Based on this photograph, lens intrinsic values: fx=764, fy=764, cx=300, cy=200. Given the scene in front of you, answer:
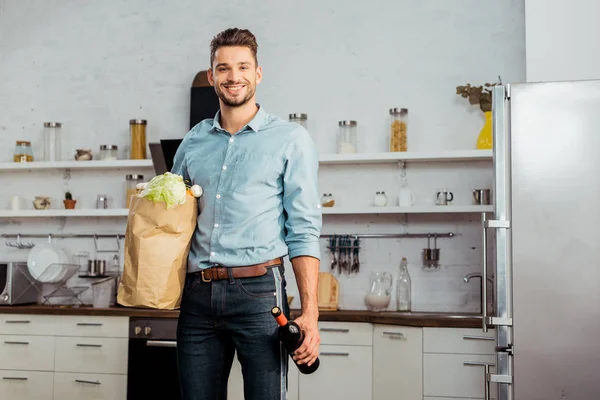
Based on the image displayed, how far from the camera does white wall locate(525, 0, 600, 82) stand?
3.48 m

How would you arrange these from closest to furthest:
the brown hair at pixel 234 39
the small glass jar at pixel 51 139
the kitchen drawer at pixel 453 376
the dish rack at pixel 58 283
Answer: the brown hair at pixel 234 39, the kitchen drawer at pixel 453 376, the dish rack at pixel 58 283, the small glass jar at pixel 51 139

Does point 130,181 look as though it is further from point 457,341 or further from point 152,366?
point 457,341

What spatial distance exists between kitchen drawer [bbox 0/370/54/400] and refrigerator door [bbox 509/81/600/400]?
9.24 feet

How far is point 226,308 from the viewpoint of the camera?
2.09 m

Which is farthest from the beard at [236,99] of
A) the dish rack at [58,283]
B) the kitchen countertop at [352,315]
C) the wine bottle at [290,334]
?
the dish rack at [58,283]

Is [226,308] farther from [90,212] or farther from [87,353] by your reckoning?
[90,212]

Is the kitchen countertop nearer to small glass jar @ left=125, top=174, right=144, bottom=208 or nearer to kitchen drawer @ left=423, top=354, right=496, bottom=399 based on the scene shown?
kitchen drawer @ left=423, top=354, right=496, bottom=399

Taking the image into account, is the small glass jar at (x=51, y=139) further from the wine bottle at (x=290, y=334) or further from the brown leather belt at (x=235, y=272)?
the wine bottle at (x=290, y=334)

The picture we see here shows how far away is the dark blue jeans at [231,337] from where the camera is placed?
2.07 meters

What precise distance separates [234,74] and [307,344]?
0.78m

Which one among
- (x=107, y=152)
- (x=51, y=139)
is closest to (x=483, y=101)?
(x=107, y=152)

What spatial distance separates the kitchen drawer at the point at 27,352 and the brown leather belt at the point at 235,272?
2.78 meters

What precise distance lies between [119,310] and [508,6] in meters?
2.98

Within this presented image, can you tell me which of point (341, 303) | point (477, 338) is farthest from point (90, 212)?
point (477, 338)
